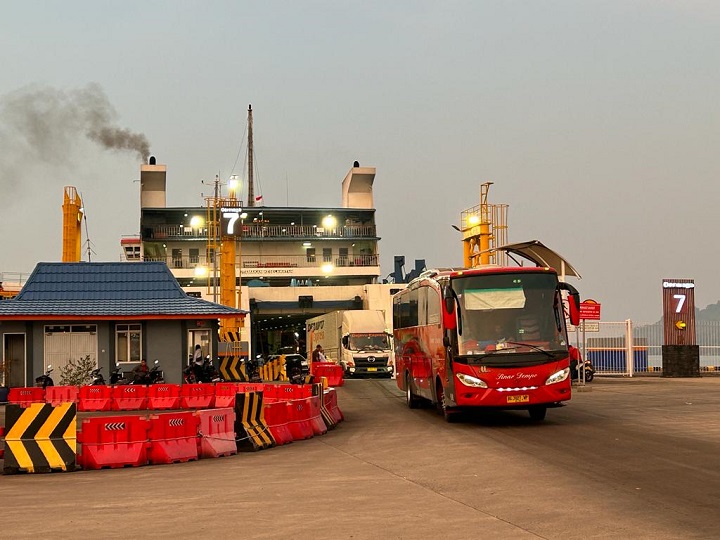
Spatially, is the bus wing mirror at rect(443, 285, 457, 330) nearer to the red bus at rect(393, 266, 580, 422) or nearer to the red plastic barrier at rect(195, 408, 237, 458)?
the red bus at rect(393, 266, 580, 422)

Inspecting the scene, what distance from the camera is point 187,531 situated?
9.00 meters

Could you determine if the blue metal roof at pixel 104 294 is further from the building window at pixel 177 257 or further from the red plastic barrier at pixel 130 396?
the building window at pixel 177 257

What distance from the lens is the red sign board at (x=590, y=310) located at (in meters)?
36.3

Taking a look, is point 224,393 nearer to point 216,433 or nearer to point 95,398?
point 95,398

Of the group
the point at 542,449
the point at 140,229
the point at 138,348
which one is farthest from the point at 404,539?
the point at 140,229

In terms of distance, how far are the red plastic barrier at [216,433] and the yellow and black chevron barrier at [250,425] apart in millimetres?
190

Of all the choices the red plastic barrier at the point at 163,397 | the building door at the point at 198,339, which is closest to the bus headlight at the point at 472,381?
the red plastic barrier at the point at 163,397

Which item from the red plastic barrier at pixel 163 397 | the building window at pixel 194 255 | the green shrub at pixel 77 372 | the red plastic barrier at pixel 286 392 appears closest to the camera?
the red plastic barrier at pixel 286 392

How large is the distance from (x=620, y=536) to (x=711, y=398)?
20.8m

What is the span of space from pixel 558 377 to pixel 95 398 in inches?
721

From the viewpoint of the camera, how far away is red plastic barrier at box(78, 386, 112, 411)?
103 ft

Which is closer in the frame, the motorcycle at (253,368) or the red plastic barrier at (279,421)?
the red plastic barrier at (279,421)

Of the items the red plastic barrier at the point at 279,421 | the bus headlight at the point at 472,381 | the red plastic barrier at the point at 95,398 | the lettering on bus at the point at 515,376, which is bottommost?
the red plastic barrier at the point at 95,398

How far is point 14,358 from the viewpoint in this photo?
3938 cm
